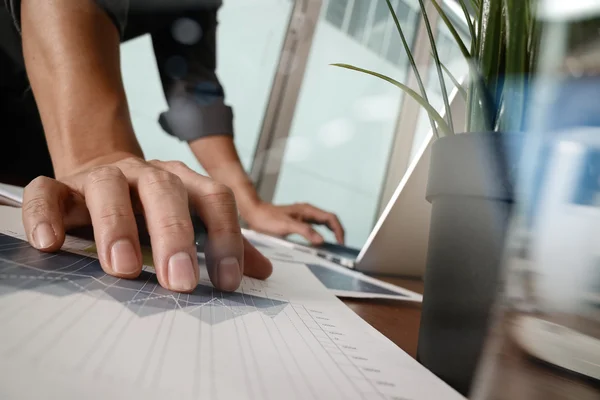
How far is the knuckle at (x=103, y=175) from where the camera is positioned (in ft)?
0.99

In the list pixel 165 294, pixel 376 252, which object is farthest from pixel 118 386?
pixel 376 252

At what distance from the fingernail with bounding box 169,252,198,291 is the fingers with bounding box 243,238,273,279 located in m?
0.12

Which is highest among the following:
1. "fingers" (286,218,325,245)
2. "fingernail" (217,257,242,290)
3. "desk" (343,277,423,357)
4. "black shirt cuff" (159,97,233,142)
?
"black shirt cuff" (159,97,233,142)

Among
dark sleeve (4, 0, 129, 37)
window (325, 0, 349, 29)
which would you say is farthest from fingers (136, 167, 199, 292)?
window (325, 0, 349, 29)

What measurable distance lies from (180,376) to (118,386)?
0.02 metres

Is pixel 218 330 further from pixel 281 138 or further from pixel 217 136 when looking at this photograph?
pixel 281 138

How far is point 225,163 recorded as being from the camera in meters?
1.04

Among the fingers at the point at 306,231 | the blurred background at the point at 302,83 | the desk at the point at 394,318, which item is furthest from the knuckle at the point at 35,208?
the blurred background at the point at 302,83

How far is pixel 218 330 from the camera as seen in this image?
21 centimetres

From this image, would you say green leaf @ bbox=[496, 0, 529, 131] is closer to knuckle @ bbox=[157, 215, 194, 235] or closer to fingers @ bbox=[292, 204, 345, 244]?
knuckle @ bbox=[157, 215, 194, 235]

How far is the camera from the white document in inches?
5.3

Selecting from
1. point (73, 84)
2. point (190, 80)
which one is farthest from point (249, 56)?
point (73, 84)

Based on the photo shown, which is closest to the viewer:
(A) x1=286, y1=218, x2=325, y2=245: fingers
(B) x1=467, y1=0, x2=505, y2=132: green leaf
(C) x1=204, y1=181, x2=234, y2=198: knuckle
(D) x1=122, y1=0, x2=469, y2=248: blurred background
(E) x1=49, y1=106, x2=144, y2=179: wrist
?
(B) x1=467, y1=0, x2=505, y2=132: green leaf

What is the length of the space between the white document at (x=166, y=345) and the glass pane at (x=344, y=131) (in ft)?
5.37
